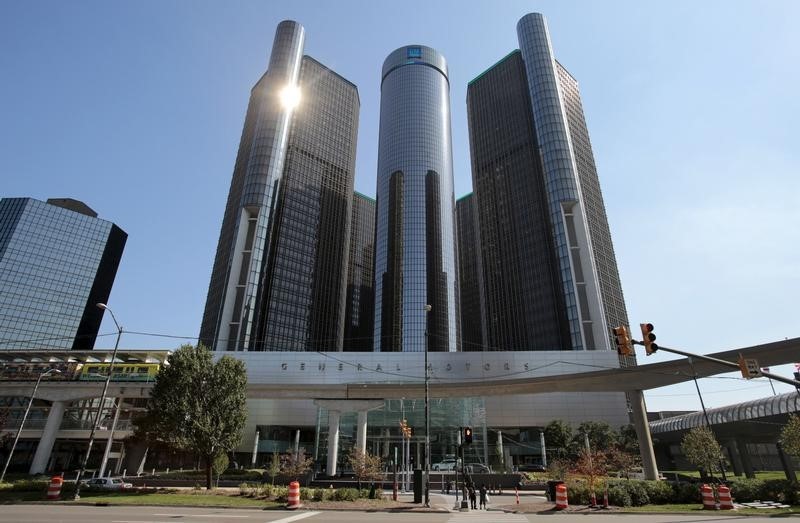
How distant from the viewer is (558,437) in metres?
72.8

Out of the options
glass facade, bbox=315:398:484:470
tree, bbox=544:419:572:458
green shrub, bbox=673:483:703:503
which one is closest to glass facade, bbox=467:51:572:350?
tree, bbox=544:419:572:458

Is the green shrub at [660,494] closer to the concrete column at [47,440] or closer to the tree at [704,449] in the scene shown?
the tree at [704,449]

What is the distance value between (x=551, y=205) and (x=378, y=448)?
92018mm

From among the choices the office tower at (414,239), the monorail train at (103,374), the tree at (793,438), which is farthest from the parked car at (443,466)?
the office tower at (414,239)

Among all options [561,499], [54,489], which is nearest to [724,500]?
[561,499]

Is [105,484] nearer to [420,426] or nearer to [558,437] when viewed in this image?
[420,426]

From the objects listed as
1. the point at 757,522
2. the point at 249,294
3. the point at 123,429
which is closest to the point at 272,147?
the point at 249,294

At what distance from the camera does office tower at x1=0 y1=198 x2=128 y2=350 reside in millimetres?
136125

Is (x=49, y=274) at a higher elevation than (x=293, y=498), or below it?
higher

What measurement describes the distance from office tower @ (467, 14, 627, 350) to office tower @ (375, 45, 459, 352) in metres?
16.1

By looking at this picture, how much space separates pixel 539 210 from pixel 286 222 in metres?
90.7

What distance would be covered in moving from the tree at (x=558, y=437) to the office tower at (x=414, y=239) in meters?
82.8

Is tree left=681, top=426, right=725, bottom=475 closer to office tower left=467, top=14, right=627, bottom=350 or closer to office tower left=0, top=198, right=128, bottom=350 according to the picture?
office tower left=467, top=14, right=627, bottom=350

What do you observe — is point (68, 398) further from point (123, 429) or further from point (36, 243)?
point (36, 243)
